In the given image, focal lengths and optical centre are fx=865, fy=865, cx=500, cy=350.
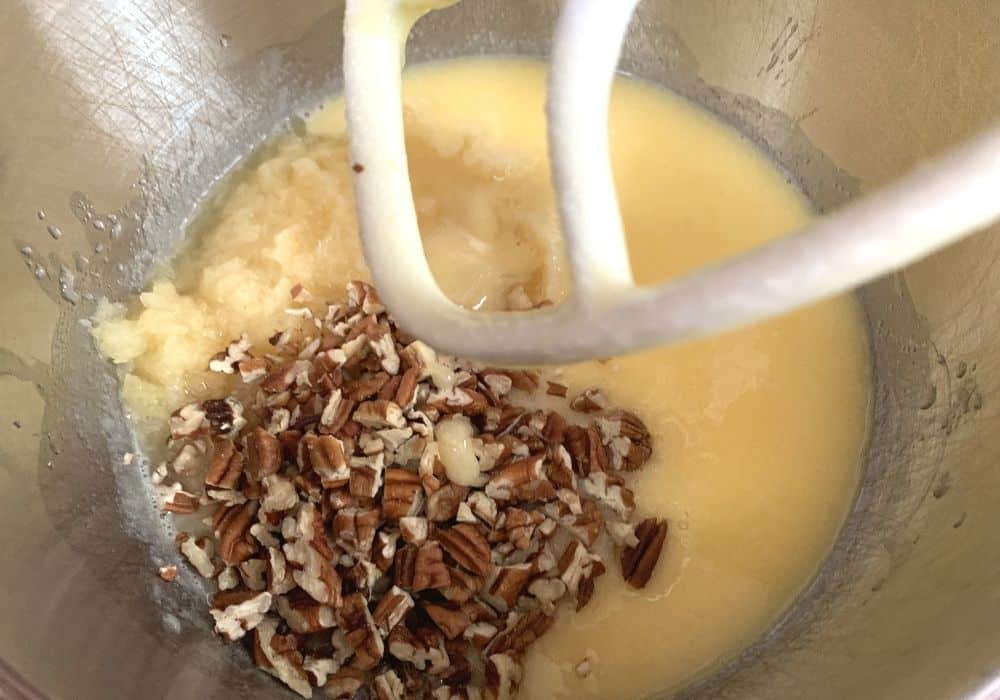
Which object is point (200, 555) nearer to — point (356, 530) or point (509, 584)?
point (356, 530)

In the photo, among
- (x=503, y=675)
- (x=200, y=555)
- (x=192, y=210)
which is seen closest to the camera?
(x=503, y=675)

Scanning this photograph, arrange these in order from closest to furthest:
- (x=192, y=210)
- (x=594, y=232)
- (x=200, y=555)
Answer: (x=594, y=232) < (x=200, y=555) < (x=192, y=210)

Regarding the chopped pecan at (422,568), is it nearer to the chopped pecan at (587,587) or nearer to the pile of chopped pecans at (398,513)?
the pile of chopped pecans at (398,513)

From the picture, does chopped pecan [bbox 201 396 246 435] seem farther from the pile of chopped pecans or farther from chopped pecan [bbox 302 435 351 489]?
chopped pecan [bbox 302 435 351 489]

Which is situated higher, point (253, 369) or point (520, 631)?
point (253, 369)

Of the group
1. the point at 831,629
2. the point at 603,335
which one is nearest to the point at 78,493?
the point at 603,335

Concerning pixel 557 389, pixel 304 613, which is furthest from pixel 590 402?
pixel 304 613

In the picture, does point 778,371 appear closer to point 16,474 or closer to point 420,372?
point 420,372

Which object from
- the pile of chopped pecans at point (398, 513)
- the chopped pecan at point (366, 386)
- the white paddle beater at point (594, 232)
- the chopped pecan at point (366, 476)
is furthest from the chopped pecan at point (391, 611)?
the white paddle beater at point (594, 232)

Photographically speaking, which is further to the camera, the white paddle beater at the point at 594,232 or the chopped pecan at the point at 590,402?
the chopped pecan at the point at 590,402
